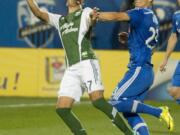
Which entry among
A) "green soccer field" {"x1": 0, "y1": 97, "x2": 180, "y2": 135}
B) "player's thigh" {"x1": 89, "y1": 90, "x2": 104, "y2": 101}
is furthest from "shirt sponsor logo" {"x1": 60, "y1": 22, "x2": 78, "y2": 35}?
"green soccer field" {"x1": 0, "y1": 97, "x2": 180, "y2": 135}

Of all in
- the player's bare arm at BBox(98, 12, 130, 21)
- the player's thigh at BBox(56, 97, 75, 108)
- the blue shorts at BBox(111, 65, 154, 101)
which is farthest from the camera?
the blue shorts at BBox(111, 65, 154, 101)

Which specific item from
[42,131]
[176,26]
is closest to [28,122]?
[42,131]

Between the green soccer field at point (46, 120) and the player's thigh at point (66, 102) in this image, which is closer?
the player's thigh at point (66, 102)

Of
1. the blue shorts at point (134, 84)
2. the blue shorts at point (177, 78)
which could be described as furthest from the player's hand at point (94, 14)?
the blue shorts at point (177, 78)

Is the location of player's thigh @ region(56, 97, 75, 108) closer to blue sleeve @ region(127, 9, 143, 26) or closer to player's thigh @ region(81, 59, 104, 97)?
player's thigh @ region(81, 59, 104, 97)

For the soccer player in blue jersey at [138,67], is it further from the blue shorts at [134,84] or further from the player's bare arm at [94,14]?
the player's bare arm at [94,14]

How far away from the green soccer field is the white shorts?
2.72 metres

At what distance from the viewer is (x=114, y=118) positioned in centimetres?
1040

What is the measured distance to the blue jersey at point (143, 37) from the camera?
10516 mm

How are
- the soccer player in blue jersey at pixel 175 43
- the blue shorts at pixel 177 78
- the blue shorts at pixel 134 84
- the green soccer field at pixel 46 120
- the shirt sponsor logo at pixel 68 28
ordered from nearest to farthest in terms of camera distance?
the shirt sponsor logo at pixel 68 28
the blue shorts at pixel 134 84
the green soccer field at pixel 46 120
the soccer player in blue jersey at pixel 175 43
the blue shorts at pixel 177 78

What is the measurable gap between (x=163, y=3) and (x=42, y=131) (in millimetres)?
9375

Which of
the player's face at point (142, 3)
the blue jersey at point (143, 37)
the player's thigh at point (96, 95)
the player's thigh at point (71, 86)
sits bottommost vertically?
the player's thigh at point (96, 95)

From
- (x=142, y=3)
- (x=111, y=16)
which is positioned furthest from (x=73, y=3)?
(x=142, y=3)

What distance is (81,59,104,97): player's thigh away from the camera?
10336 millimetres
